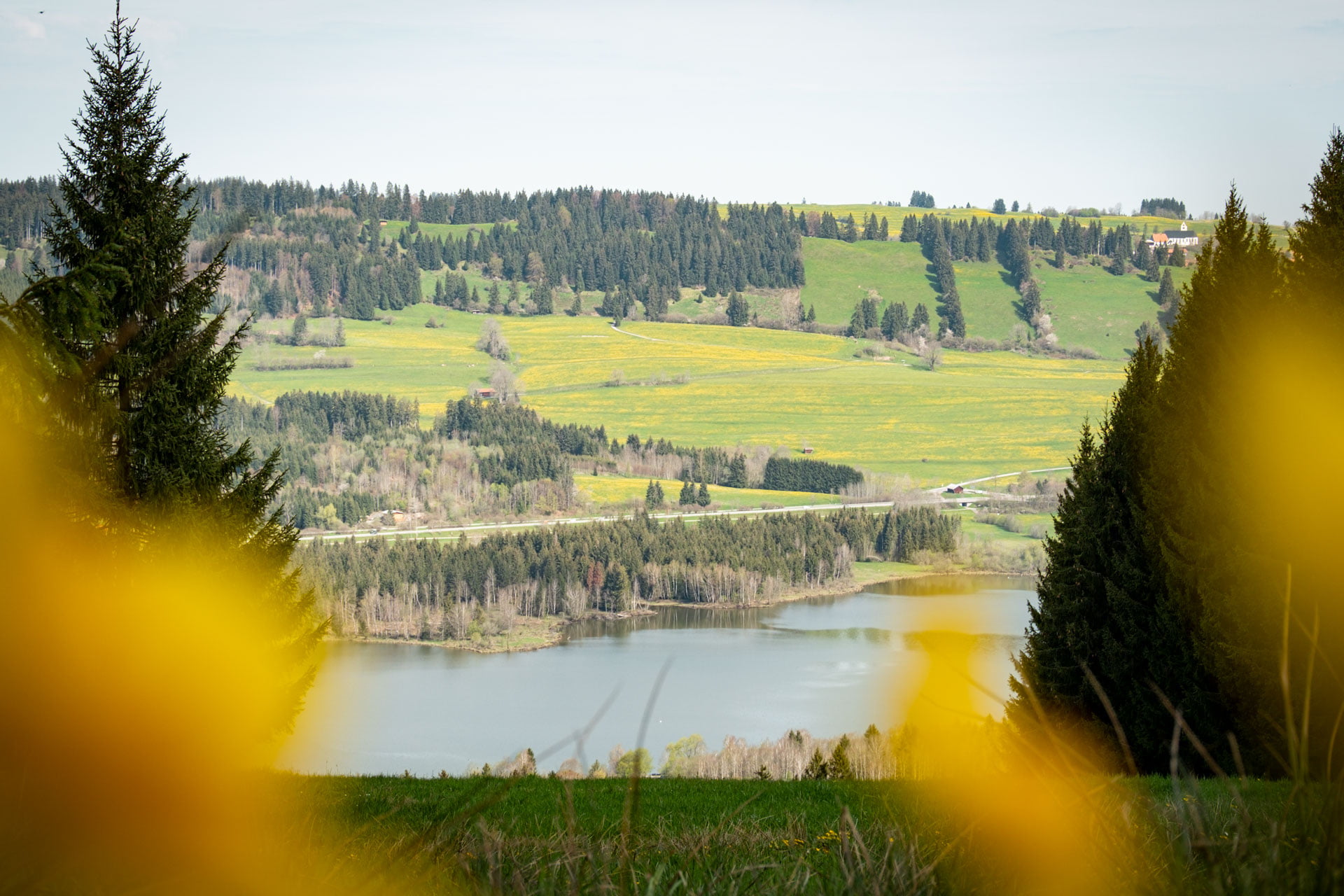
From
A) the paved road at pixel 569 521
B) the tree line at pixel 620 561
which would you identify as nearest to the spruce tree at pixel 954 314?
the paved road at pixel 569 521

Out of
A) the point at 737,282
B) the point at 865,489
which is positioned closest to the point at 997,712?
the point at 865,489

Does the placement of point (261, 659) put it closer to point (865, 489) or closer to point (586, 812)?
point (586, 812)

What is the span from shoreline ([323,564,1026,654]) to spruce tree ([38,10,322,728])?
45314 millimetres

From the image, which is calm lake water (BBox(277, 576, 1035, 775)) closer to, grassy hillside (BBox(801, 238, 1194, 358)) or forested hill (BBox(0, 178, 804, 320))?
grassy hillside (BBox(801, 238, 1194, 358))

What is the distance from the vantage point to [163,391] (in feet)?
36.3

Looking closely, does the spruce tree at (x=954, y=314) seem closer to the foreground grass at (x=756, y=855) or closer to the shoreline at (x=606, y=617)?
the shoreline at (x=606, y=617)

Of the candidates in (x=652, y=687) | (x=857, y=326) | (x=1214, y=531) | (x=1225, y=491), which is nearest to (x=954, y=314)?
(x=857, y=326)

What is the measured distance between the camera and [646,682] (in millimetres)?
47531

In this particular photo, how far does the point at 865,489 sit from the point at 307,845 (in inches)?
3477

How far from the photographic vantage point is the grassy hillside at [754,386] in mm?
100438

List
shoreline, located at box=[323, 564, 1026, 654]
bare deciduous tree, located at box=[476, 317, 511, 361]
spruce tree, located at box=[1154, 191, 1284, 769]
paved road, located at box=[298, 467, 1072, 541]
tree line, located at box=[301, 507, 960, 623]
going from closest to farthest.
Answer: spruce tree, located at box=[1154, 191, 1284, 769], shoreline, located at box=[323, 564, 1026, 654], tree line, located at box=[301, 507, 960, 623], paved road, located at box=[298, 467, 1072, 541], bare deciduous tree, located at box=[476, 317, 511, 361]

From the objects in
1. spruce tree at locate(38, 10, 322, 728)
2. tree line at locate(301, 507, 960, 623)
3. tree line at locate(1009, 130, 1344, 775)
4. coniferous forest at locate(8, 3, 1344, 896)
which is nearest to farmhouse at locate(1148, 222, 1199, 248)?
tree line at locate(301, 507, 960, 623)

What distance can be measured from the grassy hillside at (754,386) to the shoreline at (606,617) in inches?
815

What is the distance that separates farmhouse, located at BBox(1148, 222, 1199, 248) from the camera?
457 ft
